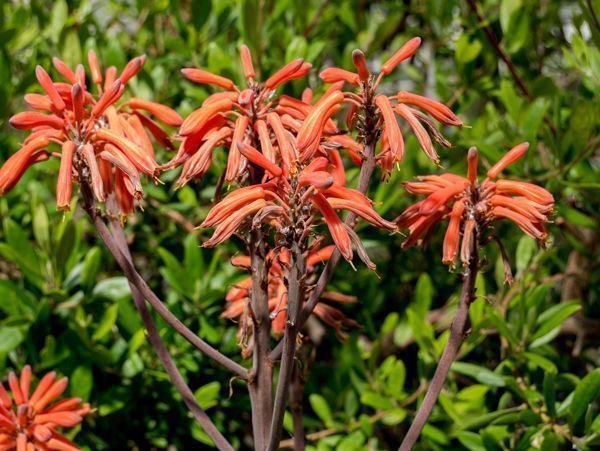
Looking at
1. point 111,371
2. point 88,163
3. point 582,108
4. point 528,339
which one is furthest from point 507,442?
point 88,163

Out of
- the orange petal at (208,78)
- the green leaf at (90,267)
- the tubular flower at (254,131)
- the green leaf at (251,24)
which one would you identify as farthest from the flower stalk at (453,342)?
the green leaf at (251,24)

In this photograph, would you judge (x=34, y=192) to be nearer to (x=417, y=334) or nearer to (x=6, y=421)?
(x=6, y=421)

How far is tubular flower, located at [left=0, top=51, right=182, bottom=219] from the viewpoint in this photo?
63.9 inches

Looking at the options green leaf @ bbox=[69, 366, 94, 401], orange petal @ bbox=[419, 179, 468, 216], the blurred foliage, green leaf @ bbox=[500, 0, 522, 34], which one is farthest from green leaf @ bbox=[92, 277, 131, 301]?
green leaf @ bbox=[500, 0, 522, 34]

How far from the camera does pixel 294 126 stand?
1685 millimetres

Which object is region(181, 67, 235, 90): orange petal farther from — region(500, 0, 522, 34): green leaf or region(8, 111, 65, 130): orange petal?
region(500, 0, 522, 34): green leaf

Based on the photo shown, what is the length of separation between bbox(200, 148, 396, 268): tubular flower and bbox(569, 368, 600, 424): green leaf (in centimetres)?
89

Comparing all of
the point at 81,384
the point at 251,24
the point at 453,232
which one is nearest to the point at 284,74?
the point at 453,232

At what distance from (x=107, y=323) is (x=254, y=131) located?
37.6 inches

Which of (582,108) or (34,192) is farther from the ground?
(582,108)

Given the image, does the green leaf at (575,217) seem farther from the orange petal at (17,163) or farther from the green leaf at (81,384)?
the orange petal at (17,163)

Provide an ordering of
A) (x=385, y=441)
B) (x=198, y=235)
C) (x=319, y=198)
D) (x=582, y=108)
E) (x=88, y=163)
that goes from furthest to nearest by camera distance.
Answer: (x=385, y=441), (x=198, y=235), (x=582, y=108), (x=88, y=163), (x=319, y=198)

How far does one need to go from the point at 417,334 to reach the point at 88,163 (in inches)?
47.4

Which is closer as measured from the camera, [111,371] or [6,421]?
[6,421]
